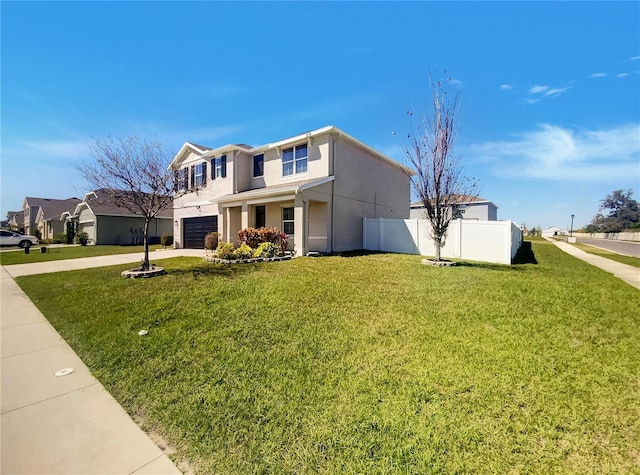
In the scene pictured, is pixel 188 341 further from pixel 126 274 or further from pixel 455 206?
pixel 455 206

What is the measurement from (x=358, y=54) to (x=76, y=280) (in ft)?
43.6

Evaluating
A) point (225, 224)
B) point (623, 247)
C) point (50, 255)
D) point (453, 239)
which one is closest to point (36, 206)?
point (50, 255)

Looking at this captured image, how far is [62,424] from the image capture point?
2.87 meters

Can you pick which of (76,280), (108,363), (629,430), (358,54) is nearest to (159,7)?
(358,54)

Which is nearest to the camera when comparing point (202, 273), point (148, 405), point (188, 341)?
point (148, 405)

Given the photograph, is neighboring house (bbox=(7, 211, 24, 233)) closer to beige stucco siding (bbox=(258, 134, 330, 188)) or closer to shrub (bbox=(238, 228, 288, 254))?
beige stucco siding (bbox=(258, 134, 330, 188))

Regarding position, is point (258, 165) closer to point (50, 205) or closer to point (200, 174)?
point (200, 174)

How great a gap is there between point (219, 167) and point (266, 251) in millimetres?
9422

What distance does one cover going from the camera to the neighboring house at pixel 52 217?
1339 inches

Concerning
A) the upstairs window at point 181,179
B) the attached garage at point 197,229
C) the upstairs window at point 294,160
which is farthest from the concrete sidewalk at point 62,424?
the attached garage at point 197,229

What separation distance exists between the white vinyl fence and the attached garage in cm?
1085

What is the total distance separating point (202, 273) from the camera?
8.92 metres

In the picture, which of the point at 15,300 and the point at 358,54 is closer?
the point at 15,300

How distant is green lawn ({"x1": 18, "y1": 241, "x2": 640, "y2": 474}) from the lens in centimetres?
236
